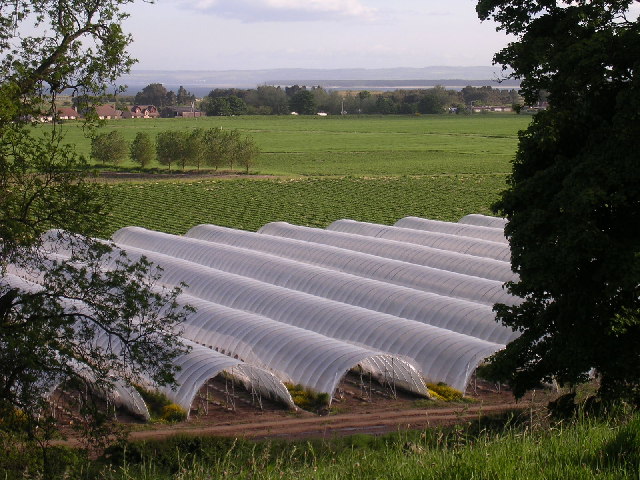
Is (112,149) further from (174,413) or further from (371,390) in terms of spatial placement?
(174,413)

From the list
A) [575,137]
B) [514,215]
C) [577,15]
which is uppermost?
[577,15]

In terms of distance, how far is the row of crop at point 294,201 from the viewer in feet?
184

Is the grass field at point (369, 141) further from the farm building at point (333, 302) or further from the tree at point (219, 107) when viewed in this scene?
the farm building at point (333, 302)

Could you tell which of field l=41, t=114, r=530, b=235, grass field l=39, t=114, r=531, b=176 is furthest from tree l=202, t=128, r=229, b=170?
grass field l=39, t=114, r=531, b=176

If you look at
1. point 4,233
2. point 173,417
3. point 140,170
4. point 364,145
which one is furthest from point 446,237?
point 364,145

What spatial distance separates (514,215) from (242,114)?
184061 millimetres

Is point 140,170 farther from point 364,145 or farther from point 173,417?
point 173,417

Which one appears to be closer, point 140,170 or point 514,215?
point 514,215

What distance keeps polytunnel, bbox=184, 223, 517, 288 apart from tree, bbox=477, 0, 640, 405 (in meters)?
16.8

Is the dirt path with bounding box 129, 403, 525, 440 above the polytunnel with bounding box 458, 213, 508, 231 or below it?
below

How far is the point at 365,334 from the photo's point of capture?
26.6m

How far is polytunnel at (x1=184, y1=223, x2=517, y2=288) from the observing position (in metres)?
35.0

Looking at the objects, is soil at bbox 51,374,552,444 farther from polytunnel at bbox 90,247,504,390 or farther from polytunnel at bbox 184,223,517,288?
polytunnel at bbox 184,223,517,288

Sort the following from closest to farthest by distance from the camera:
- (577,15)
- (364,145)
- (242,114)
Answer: (577,15) → (364,145) → (242,114)
